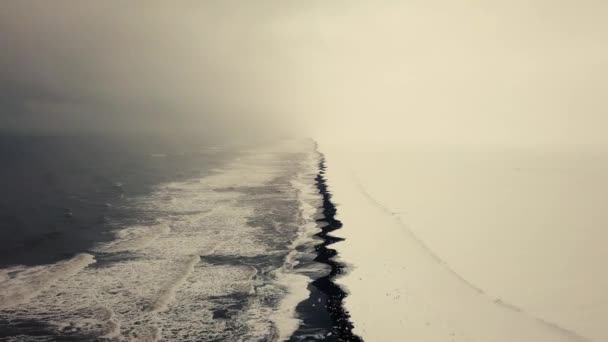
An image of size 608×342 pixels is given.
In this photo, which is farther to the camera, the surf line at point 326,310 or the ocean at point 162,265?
the ocean at point 162,265

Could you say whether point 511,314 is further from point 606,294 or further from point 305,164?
point 305,164

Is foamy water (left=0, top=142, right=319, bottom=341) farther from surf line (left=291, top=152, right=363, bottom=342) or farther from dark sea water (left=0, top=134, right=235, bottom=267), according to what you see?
dark sea water (left=0, top=134, right=235, bottom=267)

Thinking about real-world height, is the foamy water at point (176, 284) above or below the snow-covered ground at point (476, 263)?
below

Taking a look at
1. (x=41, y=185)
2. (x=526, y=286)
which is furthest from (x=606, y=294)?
(x=41, y=185)

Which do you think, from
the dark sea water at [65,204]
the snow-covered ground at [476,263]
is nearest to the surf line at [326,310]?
the snow-covered ground at [476,263]

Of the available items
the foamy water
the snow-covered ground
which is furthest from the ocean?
the snow-covered ground

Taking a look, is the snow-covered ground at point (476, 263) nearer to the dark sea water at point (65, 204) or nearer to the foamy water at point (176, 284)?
the foamy water at point (176, 284)
